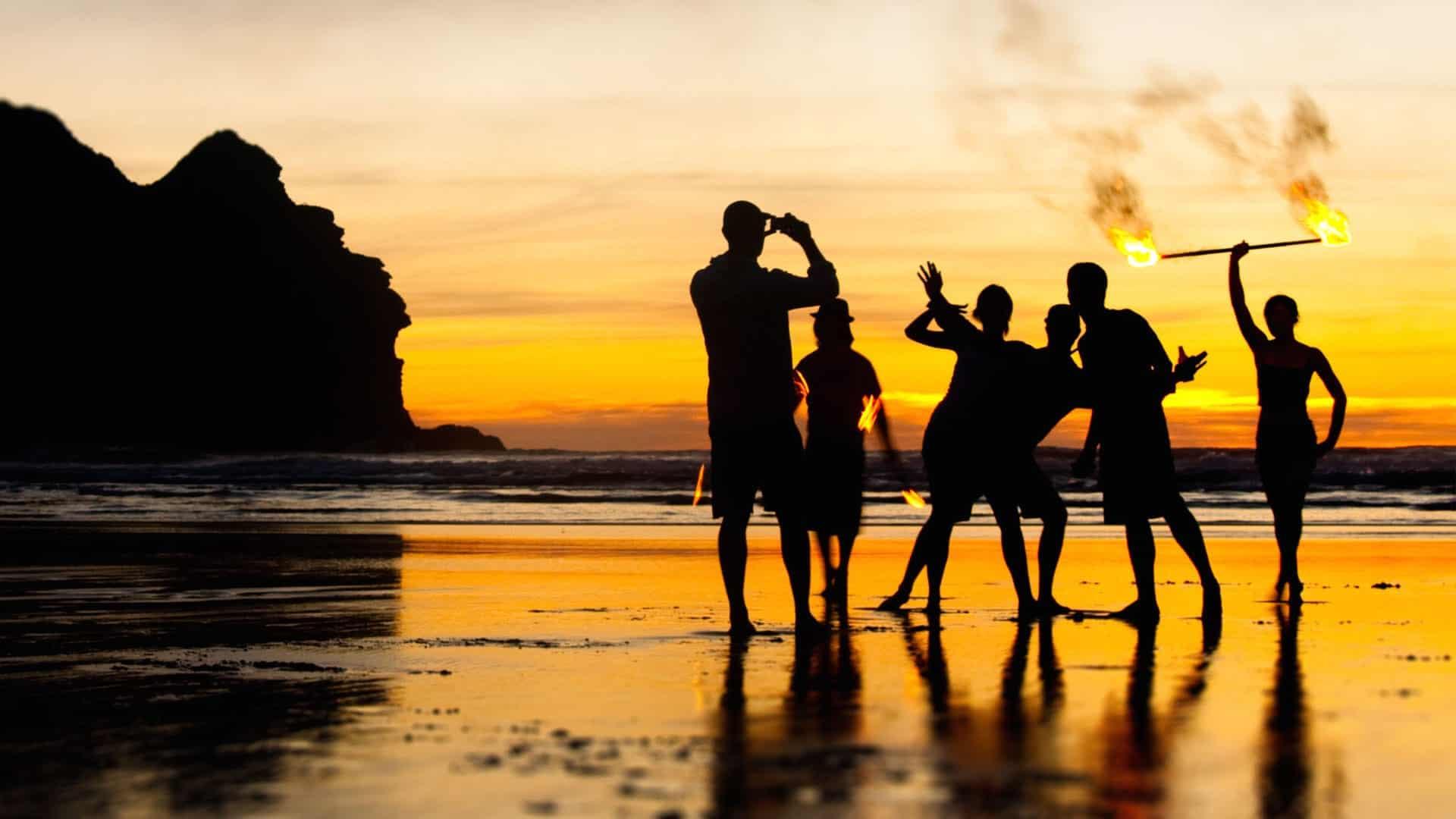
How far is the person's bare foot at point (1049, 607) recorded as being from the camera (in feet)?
32.8

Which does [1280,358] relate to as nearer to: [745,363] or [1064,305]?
[1064,305]

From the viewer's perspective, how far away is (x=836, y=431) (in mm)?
11578

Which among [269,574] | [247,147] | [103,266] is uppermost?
[247,147]

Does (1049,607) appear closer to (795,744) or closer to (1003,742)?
(1003,742)

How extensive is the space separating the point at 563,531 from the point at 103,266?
109 meters

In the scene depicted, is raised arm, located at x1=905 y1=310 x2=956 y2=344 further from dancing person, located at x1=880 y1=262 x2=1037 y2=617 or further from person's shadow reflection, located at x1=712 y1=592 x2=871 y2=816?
person's shadow reflection, located at x1=712 y1=592 x2=871 y2=816

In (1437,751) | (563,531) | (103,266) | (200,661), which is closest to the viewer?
(1437,751)

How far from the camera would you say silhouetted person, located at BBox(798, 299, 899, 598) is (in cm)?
1136

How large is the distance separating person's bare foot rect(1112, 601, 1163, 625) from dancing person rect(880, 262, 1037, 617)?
0.65 metres

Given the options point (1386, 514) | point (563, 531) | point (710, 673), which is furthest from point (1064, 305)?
point (1386, 514)

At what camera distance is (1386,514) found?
25844mm

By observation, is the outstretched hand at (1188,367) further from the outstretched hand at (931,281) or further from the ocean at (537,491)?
the ocean at (537,491)

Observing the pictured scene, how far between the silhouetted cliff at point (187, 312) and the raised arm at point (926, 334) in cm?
10572

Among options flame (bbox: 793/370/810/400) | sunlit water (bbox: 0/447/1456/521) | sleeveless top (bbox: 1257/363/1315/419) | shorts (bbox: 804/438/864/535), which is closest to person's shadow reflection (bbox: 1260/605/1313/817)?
shorts (bbox: 804/438/864/535)
